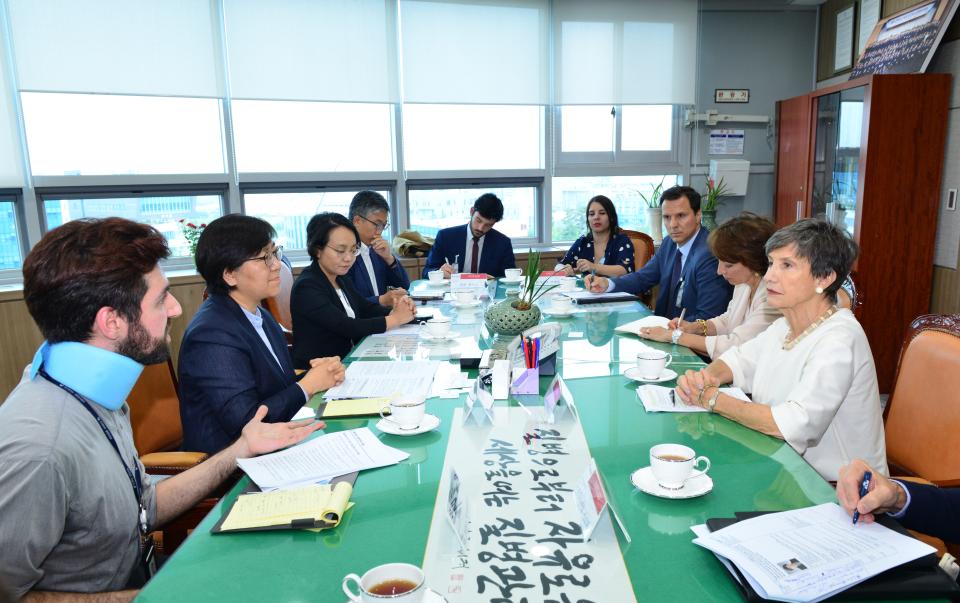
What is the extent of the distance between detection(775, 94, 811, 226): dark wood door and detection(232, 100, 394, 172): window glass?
314cm

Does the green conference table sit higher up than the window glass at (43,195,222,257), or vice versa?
the window glass at (43,195,222,257)

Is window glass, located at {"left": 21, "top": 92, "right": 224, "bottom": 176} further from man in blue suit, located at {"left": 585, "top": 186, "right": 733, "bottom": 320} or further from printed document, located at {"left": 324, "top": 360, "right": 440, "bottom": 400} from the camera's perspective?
printed document, located at {"left": 324, "top": 360, "right": 440, "bottom": 400}

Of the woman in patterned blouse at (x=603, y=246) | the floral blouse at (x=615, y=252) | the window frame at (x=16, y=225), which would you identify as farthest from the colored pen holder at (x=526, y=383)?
the window frame at (x=16, y=225)

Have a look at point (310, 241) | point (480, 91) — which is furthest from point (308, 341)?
point (480, 91)

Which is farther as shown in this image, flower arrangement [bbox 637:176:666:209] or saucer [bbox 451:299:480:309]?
flower arrangement [bbox 637:176:666:209]

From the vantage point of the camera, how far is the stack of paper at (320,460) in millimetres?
1284

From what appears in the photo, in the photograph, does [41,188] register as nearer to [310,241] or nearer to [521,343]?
[310,241]

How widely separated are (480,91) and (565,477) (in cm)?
442

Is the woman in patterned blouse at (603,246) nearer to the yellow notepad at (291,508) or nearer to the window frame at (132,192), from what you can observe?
the window frame at (132,192)

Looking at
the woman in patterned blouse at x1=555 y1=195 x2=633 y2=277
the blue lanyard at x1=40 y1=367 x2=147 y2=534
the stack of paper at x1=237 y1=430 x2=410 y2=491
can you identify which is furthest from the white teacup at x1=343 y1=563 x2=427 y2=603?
the woman in patterned blouse at x1=555 y1=195 x2=633 y2=277

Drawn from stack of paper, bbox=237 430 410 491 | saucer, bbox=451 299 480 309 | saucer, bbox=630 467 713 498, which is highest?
saucer, bbox=630 467 713 498

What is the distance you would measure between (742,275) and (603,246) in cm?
218

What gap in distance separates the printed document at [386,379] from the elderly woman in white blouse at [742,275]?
2.96ft

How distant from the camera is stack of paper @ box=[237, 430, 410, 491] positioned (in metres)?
1.28
